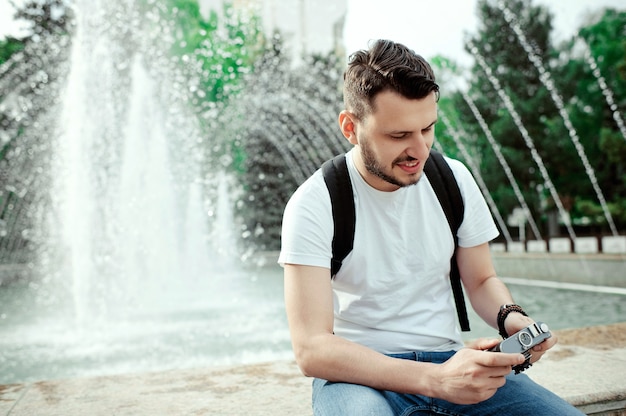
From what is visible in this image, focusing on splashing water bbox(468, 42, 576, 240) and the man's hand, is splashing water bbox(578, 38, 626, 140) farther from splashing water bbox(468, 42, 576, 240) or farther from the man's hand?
the man's hand

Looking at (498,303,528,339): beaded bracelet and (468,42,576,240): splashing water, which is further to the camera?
(468,42,576,240): splashing water

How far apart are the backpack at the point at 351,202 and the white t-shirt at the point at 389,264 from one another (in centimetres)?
2

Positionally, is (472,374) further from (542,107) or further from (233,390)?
(542,107)

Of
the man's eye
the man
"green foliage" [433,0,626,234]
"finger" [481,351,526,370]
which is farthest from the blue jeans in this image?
"green foliage" [433,0,626,234]

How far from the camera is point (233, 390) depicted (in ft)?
9.39

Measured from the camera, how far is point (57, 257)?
A: 18.6 m

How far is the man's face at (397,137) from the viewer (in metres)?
1.94

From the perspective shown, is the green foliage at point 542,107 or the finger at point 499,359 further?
the green foliage at point 542,107

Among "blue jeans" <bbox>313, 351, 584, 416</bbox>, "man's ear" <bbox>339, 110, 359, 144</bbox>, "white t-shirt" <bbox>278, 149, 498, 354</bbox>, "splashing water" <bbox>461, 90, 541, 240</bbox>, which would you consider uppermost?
"splashing water" <bbox>461, 90, 541, 240</bbox>

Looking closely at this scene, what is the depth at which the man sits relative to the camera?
5.96ft

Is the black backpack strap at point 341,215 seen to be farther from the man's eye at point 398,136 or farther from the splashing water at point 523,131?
the splashing water at point 523,131

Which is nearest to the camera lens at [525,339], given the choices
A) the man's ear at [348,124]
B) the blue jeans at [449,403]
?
the blue jeans at [449,403]

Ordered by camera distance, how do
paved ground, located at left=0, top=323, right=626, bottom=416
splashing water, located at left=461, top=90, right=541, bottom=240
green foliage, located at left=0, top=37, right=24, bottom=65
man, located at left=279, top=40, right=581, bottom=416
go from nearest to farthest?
man, located at left=279, top=40, right=581, bottom=416, paved ground, located at left=0, top=323, right=626, bottom=416, green foliage, located at left=0, top=37, right=24, bottom=65, splashing water, located at left=461, top=90, right=541, bottom=240

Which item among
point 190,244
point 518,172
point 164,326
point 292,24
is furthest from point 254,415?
point 292,24
